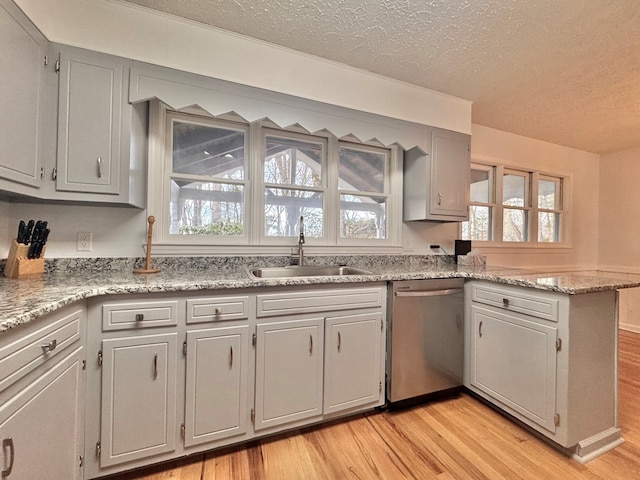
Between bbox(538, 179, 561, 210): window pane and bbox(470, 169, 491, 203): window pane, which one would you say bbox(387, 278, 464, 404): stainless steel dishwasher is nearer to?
bbox(470, 169, 491, 203): window pane

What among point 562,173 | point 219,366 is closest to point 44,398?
point 219,366

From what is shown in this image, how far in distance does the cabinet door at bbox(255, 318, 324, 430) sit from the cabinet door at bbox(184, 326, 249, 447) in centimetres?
9

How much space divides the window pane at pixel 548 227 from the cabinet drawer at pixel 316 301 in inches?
126

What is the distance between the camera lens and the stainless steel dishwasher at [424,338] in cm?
195

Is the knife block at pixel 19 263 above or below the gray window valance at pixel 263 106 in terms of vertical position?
below

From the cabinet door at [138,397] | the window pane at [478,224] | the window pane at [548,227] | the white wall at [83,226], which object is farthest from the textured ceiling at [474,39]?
the cabinet door at [138,397]

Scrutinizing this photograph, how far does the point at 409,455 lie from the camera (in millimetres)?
1593

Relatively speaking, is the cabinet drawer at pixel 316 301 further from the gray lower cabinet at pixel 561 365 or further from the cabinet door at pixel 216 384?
the gray lower cabinet at pixel 561 365

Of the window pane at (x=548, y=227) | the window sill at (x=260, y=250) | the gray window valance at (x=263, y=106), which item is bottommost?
the window sill at (x=260, y=250)

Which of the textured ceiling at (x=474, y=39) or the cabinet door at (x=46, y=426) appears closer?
the cabinet door at (x=46, y=426)

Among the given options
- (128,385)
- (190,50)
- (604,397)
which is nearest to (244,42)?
(190,50)

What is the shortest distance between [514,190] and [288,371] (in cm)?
358

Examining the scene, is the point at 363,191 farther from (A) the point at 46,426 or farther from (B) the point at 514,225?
(A) the point at 46,426

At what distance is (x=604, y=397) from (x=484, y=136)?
2.68 m
